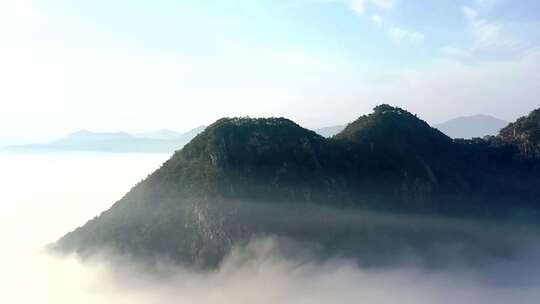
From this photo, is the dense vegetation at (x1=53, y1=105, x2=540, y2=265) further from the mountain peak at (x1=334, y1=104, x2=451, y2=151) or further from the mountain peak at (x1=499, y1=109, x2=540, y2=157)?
the mountain peak at (x1=499, y1=109, x2=540, y2=157)

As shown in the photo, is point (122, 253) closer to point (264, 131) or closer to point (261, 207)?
point (261, 207)

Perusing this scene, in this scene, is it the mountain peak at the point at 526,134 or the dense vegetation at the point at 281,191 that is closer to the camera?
the dense vegetation at the point at 281,191

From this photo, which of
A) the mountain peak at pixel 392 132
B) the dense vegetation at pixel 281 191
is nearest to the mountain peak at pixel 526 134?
the dense vegetation at pixel 281 191

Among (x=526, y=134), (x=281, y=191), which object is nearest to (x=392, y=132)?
(x=281, y=191)

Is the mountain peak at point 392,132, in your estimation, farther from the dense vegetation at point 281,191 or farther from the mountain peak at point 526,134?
the mountain peak at point 526,134

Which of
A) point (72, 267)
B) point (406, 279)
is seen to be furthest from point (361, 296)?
point (72, 267)

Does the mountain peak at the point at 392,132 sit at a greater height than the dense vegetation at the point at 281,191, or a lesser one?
greater

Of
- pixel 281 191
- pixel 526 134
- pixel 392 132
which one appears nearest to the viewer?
pixel 281 191

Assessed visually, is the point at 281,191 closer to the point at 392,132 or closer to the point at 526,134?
the point at 392,132
